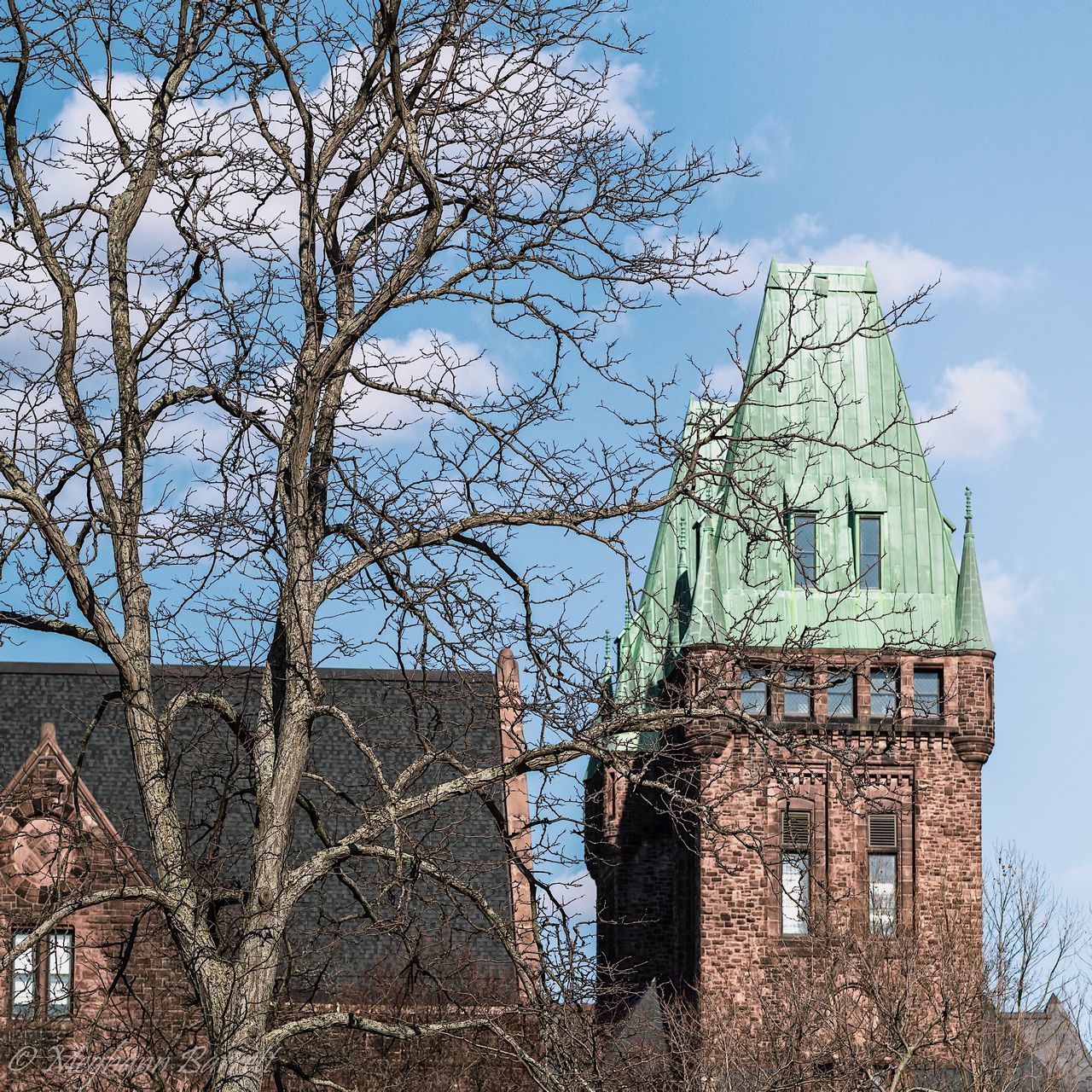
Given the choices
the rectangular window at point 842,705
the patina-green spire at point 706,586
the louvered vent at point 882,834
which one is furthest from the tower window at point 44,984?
the louvered vent at point 882,834

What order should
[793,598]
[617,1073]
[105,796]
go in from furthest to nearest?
1. [793,598]
2. [105,796]
3. [617,1073]

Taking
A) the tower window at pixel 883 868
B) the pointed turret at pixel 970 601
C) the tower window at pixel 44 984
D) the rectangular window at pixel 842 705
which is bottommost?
the tower window at pixel 44 984

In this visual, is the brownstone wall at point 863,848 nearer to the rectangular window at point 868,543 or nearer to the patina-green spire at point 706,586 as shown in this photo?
the patina-green spire at point 706,586

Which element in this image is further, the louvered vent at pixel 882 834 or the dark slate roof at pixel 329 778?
the louvered vent at pixel 882 834

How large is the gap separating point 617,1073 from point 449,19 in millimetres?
6521

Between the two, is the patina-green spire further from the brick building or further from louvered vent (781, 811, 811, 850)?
the brick building

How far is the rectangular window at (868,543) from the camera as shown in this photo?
156ft

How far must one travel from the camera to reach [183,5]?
12773 mm

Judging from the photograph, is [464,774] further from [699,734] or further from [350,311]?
[350,311]

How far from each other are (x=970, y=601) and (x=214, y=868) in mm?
36055

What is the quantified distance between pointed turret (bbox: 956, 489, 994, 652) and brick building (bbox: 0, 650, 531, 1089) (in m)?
19.2

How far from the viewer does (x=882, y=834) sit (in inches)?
1817

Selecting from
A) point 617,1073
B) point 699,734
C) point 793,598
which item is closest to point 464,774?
point 699,734

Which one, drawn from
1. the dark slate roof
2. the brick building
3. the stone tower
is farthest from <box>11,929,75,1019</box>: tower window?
the stone tower
